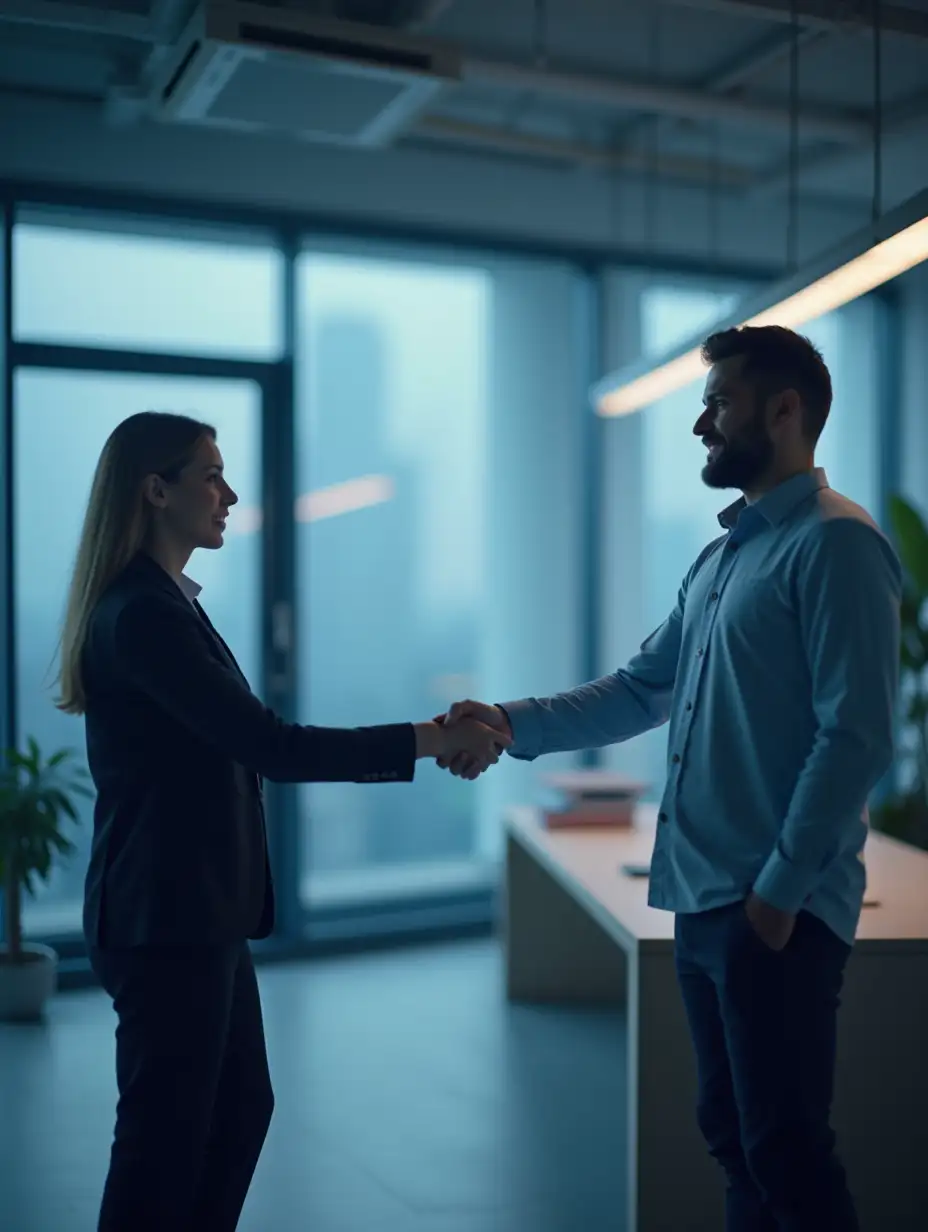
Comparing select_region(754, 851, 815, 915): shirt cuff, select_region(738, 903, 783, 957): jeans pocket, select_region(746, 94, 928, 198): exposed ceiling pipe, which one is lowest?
select_region(738, 903, 783, 957): jeans pocket

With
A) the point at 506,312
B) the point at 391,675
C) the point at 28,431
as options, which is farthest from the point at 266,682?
the point at 506,312

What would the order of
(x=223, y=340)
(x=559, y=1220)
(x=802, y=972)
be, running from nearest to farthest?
(x=802, y=972) → (x=559, y=1220) → (x=223, y=340)

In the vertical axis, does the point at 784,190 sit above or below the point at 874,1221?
above

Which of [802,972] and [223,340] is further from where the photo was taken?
[223,340]

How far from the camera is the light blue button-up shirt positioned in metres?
1.78

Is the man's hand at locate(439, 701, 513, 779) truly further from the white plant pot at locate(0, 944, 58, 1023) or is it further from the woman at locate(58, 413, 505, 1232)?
the white plant pot at locate(0, 944, 58, 1023)

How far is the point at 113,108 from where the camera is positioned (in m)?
4.43

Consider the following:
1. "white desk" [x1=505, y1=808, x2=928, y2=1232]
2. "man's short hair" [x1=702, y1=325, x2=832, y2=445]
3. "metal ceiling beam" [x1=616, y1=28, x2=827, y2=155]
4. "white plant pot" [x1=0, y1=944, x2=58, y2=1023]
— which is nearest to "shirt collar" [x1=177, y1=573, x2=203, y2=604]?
"man's short hair" [x1=702, y1=325, x2=832, y2=445]

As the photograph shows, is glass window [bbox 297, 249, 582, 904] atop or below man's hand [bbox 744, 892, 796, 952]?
atop

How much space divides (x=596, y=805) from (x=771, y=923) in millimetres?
2047

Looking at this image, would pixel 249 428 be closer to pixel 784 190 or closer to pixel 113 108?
pixel 113 108

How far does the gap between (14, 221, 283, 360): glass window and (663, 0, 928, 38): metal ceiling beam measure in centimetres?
182

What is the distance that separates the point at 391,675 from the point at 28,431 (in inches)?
65.1

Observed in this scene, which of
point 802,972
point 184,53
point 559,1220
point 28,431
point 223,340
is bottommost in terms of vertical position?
point 559,1220
